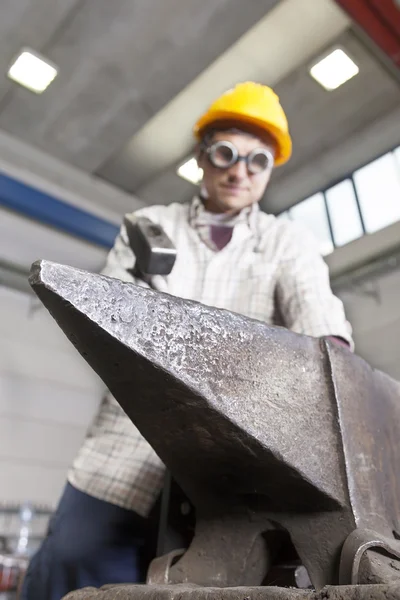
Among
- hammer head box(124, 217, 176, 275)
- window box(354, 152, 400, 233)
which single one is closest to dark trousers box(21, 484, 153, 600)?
hammer head box(124, 217, 176, 275)

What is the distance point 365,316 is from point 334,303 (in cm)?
313

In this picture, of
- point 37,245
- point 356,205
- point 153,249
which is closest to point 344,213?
point 356,205

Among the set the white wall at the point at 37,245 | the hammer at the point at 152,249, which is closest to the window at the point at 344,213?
the white wall at the point at 37,245

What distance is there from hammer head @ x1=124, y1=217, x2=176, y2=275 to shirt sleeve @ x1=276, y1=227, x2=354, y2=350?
0.83 feet

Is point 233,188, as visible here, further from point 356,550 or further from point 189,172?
point 189,172

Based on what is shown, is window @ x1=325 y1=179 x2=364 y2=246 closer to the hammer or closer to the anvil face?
the hammer

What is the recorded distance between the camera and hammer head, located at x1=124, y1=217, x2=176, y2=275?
86 cm

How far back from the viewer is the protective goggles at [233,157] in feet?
3.64

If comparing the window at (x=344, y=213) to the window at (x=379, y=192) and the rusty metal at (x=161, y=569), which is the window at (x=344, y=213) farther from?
the rusty metal at (x=161, y=569)

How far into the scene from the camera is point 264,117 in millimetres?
1135

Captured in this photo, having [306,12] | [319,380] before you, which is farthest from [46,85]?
[319,380]

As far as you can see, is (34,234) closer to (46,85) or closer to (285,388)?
(46,85)

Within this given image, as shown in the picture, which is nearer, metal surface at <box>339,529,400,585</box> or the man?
metal surface at <box>339,529,400,585</box>

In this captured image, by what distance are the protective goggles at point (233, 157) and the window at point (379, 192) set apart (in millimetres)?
2955
